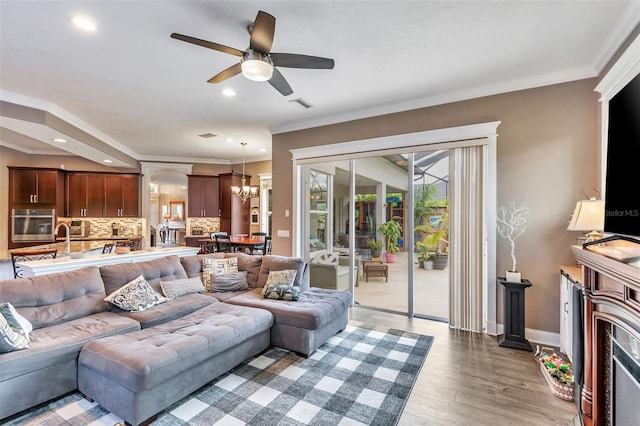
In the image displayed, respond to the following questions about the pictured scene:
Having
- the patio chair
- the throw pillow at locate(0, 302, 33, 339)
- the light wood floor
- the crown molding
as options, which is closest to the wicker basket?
the light wood floor

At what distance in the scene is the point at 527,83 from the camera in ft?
10.9

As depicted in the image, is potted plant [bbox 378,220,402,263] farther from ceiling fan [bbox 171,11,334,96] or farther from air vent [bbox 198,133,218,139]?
air vent [bbox 198,133,218,139]

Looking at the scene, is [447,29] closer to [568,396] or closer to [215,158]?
[568,396]

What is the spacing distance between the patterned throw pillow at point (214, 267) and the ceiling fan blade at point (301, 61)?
2661 mm

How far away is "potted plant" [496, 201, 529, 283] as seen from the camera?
3.38 m

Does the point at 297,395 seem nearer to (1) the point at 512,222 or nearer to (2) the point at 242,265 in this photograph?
(2) the point at 242,265

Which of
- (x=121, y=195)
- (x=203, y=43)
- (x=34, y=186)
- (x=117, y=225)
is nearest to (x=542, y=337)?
(x=203, y=43)

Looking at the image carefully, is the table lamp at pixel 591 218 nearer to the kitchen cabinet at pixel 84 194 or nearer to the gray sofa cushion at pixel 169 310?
the gray sofa cushion at pixel 169 310

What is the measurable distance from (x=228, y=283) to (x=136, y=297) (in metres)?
1.03

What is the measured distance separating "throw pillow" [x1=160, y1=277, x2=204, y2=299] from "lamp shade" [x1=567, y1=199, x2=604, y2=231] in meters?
4.08

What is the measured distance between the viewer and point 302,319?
290 centimetres

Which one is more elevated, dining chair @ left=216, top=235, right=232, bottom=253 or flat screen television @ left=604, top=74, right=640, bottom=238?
flat screen television @ left=604, top=74, right=640, bottom=238

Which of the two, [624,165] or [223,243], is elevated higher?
[624,165]

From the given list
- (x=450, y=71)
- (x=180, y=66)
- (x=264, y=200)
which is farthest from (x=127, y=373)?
(x=264, y=200)
